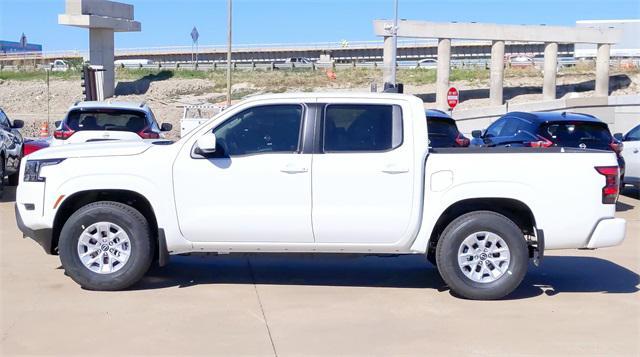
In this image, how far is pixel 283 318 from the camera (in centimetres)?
733

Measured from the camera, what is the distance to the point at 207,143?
7809 mm

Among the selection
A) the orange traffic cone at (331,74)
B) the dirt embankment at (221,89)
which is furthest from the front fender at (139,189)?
the orange traffic cone at (331,74)

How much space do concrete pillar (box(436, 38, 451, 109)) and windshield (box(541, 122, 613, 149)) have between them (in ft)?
112

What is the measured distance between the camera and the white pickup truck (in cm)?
794

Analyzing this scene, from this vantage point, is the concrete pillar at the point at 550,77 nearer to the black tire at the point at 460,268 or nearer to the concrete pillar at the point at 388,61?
the concrete pillar at the point at 388,61

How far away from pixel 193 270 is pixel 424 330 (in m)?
3.07

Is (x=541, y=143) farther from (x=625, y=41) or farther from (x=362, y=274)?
(x=625, y=41)

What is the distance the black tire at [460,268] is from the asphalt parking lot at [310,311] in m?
0.13

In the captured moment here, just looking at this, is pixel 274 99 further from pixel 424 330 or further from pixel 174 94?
pixel 174 94

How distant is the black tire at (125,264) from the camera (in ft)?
26.4

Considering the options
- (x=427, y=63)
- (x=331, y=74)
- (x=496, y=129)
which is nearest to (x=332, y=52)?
(x=427, y=63)

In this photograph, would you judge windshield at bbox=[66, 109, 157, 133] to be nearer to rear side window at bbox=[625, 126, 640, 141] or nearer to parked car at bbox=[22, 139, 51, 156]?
parked car at bbox=[22, 139, 51, 156]

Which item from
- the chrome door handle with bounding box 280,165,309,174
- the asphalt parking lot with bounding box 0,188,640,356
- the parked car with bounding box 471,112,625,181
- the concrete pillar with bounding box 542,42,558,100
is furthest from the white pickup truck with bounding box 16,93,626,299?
the concrete pillar with bounding box 542,42,558,100

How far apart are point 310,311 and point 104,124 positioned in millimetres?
7851
